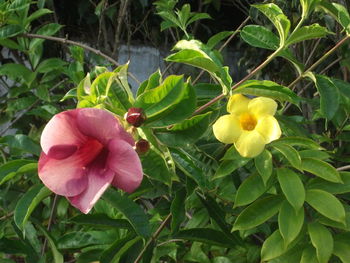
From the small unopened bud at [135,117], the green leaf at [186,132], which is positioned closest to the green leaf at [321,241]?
the green leaf at [186,132]

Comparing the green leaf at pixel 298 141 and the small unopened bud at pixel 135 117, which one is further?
the green leaf at pixel 298 141

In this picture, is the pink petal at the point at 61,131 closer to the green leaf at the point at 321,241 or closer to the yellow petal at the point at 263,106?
the yellow petal at the point at 263,106

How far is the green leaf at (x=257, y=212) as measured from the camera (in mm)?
1174

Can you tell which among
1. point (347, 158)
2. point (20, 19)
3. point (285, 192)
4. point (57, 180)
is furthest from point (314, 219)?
point (20, 19)

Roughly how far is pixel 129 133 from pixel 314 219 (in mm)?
560

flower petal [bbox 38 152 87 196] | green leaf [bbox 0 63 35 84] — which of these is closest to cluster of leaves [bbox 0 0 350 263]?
flower petal [bbox 38 152 87 196]

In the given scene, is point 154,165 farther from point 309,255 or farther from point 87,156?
point 309,255

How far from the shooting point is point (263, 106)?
100 centimetres

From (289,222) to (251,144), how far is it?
251mm

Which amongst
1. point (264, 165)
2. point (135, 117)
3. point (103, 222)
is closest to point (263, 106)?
point (264, 165)

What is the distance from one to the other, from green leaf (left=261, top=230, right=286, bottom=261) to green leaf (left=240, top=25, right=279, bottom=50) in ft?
1.30

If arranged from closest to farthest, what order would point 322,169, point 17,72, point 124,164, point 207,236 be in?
1. point 124,164
2. point 322,169
3. point 207,236
4. point 17,72

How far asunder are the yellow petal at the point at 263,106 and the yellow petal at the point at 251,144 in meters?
0.05

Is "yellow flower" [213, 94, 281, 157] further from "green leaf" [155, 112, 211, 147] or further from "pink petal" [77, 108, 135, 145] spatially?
"pink petal" [77, 108, 135, 145]
